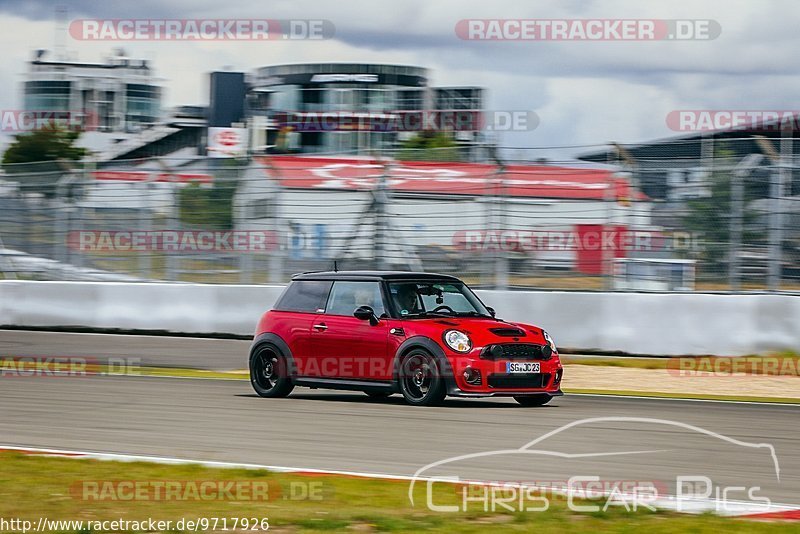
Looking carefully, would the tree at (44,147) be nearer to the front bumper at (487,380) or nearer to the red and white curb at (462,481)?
the front bumper at (487,380)

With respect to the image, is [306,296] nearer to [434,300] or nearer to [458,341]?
[434,300]

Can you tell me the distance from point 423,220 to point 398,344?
7615 millimetres

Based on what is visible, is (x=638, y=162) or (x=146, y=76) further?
(x=146, y=76)

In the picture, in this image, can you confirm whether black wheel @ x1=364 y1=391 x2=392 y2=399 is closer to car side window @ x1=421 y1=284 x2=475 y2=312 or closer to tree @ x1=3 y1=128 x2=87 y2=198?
car side window @ x1=421 y1=284 x2=475 y2=312

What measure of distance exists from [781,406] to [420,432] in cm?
486

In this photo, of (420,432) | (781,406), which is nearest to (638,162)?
(781,406)

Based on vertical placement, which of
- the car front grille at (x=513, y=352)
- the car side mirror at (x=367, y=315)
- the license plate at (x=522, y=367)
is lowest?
the license plate at (x=522, y=367)

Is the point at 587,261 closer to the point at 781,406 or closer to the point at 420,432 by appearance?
the point at 781,406

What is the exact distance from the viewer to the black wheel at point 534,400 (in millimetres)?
11969

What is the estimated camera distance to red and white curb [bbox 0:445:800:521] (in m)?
6.31

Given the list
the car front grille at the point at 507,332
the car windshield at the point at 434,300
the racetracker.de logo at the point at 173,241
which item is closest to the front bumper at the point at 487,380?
the car front grille at the point at 507,332

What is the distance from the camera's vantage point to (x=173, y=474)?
742 centimetres

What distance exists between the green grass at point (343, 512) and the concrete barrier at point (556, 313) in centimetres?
1083

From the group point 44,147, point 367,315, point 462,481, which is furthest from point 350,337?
point 44,147
